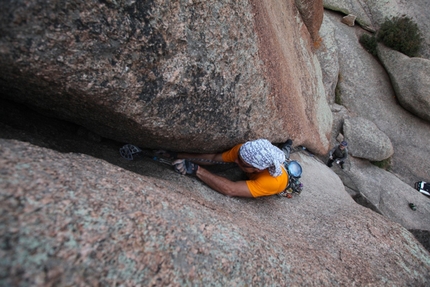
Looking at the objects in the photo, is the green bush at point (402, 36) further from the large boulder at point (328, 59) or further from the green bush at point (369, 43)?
the large boulder at point (328, 59)

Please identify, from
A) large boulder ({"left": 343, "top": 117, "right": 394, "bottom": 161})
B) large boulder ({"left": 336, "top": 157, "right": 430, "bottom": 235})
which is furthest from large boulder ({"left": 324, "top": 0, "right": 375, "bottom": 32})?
large boulder ({"left": 336, "top": 157, "right": 430, "bottom": 235})

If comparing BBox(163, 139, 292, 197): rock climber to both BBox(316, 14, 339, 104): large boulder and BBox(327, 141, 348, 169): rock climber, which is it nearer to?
BBox(327, 141, 348, 169): rock climber

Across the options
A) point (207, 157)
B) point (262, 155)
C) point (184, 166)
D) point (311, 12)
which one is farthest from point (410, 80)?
point (184, 166)

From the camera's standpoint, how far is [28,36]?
2.11 meters

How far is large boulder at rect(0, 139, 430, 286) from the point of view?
1.62m

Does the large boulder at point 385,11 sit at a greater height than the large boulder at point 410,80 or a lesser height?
greater

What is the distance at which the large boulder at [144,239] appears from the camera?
1619 mm

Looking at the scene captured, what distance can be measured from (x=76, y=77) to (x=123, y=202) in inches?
49.1

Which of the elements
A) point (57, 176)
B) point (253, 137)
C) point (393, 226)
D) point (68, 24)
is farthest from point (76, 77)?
point (393, 226)

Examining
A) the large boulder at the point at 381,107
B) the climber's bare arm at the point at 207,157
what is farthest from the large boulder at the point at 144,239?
the large boulder at the point at 381,107

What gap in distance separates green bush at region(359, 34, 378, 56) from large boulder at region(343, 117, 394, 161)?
4970 mm

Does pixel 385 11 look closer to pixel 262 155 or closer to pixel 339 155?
pixel 339 155

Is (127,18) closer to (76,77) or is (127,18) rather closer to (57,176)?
(76,77)

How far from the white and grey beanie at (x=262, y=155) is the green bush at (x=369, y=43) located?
13842 mm
